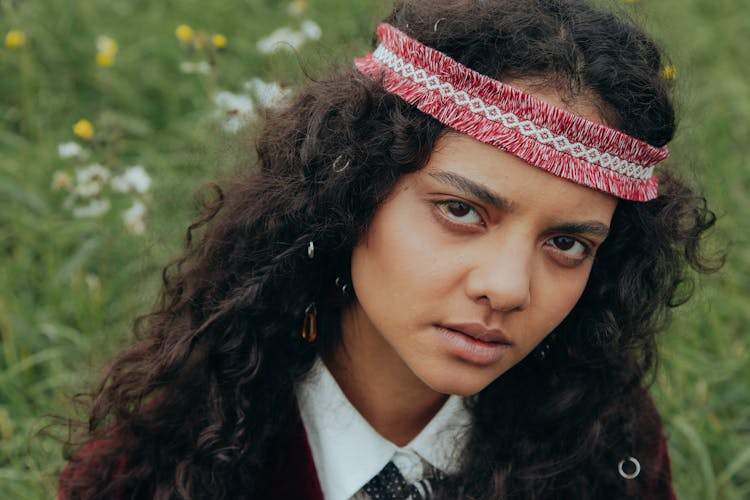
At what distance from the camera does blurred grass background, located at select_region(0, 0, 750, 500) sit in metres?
3.01

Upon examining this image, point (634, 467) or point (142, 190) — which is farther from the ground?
point (142, 190)

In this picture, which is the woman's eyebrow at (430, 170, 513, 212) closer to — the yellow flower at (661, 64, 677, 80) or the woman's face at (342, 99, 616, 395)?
the woman's face at (342, 99, 616, 395)

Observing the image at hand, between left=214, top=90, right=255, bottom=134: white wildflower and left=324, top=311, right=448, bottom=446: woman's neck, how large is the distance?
678mm

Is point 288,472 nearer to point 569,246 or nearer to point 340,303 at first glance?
point 340,303

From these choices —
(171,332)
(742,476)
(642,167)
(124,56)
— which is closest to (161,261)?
(171,332)

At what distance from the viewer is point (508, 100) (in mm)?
1882

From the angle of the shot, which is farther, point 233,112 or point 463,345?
point 233,112

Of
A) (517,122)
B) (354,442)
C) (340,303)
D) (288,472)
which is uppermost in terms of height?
(517,122)

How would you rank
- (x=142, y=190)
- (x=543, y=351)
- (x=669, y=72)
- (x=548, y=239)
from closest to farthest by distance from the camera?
(x=548, y=239)
(x=669, y=72)
(x=543, y=351)
(x=142, y=190)

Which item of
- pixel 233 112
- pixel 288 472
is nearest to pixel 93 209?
pixel 233 112

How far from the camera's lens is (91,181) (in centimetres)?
303

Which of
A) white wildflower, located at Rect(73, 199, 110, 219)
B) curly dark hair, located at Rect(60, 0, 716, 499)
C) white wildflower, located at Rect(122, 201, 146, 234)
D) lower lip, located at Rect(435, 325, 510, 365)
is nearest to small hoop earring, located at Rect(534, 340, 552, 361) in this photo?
curly dark hair, located at Rect(60, 0, 716, 499)

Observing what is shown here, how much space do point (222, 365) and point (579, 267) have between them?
841mm

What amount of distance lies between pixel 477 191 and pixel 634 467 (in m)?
1.00
